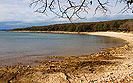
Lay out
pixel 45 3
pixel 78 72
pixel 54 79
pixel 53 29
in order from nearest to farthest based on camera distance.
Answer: pixel 45 3
pixel 54 79
pixel 78 72
pixel 53 29

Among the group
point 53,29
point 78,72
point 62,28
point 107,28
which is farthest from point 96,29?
point 78,72

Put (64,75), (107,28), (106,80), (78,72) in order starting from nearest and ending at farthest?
(106,80)
(64,75)
(78,72)
(107,28)

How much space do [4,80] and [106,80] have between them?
3.76m

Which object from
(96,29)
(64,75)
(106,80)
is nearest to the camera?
(106,80)

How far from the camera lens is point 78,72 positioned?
242 inches

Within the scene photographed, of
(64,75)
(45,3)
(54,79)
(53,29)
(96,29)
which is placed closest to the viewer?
(45,3)

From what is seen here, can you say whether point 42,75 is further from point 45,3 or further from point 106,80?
point 45,3

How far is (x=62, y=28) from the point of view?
10044cm

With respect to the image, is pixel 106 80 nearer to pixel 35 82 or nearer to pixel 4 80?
pixel 35 82

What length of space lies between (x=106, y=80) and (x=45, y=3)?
12.1ft

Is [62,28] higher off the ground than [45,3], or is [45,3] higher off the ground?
[45,3]

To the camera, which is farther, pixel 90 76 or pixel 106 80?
pixel 90 76

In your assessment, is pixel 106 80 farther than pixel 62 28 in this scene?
No

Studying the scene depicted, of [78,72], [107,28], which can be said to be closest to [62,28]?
[107,28]
